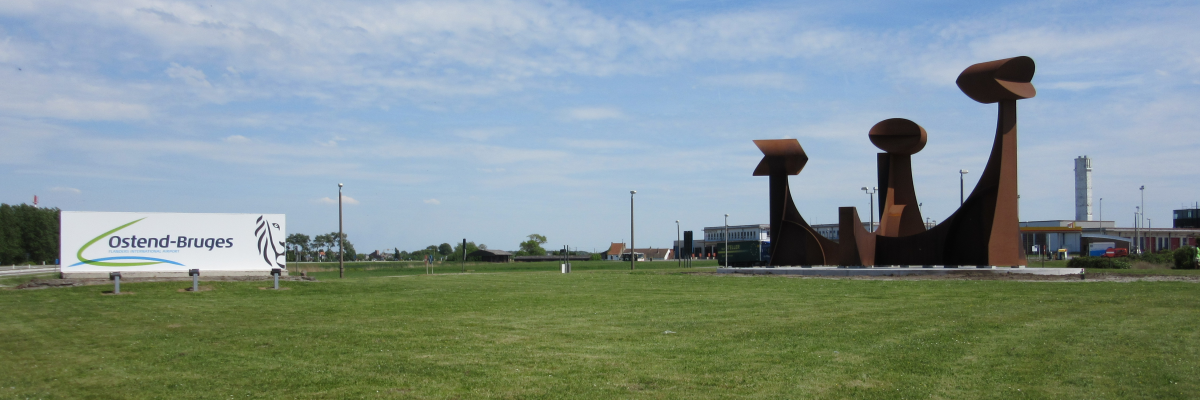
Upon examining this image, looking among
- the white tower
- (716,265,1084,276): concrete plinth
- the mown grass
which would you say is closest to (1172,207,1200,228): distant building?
the white tower

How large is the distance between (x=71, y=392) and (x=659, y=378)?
21.7ft

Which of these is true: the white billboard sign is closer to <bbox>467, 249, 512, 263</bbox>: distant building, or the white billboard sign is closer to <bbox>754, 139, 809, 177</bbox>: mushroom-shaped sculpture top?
<bbox>754, 139, 809, 177</bbox>: mushroom-shaped sculpture top

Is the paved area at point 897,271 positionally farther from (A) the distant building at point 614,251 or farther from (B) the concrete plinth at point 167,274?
(A) the distant building at point 614,251

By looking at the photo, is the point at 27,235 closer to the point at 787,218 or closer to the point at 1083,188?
the point at 787,218

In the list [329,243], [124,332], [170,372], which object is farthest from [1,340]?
[329,243]

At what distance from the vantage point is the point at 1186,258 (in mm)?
36781

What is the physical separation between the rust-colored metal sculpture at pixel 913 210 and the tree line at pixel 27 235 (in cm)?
6984

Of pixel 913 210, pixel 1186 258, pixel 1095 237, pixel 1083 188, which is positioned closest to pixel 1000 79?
pixel 913 210

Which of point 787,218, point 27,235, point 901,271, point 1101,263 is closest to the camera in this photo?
point 901,271

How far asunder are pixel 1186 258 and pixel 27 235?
90.0m

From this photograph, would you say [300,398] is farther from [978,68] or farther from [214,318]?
[978,68]

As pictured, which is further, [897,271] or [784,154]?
[784,154]

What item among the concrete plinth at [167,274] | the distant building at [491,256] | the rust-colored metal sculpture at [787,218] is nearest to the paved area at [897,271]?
the rust-colored metal sculpture at [787,218]

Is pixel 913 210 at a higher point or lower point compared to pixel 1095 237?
higher
